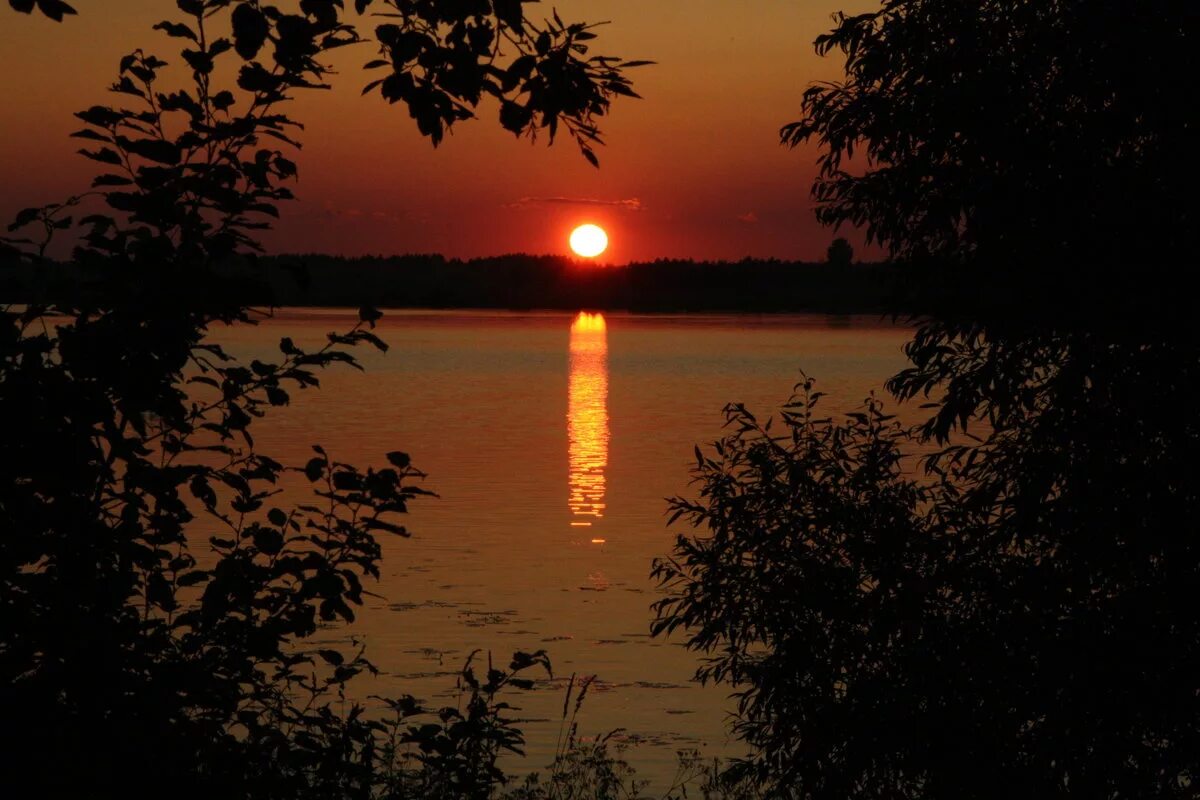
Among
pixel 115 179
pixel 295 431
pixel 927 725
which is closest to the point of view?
pixel 115 179

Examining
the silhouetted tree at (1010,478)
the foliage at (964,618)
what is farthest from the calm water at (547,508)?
the silhouetted tree at (1010,478)

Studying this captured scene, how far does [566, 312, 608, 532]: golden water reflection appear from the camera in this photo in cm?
3209

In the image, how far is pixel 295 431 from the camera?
47.5m

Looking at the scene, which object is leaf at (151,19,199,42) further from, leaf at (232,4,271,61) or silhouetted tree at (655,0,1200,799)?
silhouetted tree at (655,0,1200,799)

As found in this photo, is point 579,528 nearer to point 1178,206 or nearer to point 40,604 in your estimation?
point 1178,206

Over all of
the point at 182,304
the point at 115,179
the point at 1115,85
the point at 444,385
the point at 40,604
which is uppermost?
the point at 1115,85

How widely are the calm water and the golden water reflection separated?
0.13m

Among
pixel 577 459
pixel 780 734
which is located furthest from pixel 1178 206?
pixel 577 459

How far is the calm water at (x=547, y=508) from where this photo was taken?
16156 millimetres

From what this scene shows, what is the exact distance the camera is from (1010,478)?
39.4 ft

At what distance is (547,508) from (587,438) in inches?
635

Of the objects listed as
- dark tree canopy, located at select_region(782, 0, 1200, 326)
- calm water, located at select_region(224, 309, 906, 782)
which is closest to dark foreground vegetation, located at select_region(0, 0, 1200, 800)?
dark tree canopy, located at select_region(782, 0, 1200, 326)

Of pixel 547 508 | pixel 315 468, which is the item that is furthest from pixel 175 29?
pixel 547 508

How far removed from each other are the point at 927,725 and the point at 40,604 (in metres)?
8.30
